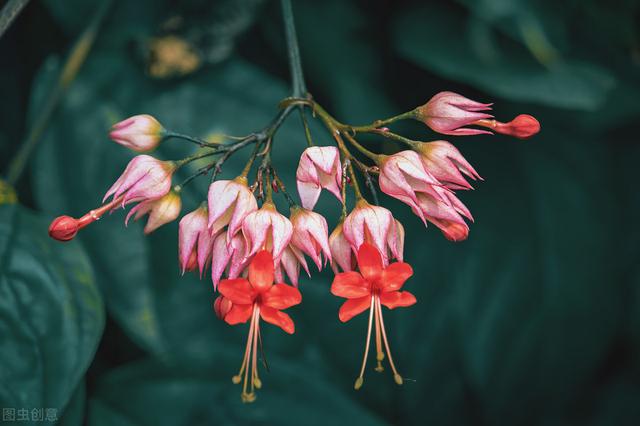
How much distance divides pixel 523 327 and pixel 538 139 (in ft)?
0.92

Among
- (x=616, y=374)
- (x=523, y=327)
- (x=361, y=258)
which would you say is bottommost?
(x=616, y=374)

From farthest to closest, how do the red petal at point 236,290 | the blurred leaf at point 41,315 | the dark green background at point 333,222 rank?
the dark green background at point 333,222
the blurred leaf at point 41,315
the red petal at point 236,290

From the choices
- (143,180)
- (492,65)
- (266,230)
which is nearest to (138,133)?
(143,180)

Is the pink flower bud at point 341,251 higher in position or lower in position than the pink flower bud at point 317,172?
lower

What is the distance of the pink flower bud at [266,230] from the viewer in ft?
1.72

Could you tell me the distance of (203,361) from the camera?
78 cm

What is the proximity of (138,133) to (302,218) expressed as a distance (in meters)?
0.17

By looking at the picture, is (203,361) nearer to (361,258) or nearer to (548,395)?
(361,258)

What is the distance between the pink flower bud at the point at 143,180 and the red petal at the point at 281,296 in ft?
0.45

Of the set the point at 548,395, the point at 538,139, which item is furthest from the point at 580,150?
the point at 548,395

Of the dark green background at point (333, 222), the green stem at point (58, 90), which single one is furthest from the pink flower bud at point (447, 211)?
the green stem at point (58, 90)

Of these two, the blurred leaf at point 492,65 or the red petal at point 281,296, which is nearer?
the red petal at point 281,296

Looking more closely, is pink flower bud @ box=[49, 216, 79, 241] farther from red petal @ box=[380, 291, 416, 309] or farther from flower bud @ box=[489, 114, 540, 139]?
flower bud @ box=[489, 114, 540, 139]

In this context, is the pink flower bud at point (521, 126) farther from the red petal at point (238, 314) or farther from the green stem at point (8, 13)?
the green stem at point (8, 13)
